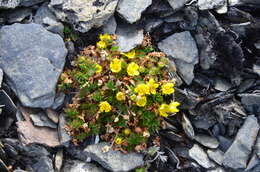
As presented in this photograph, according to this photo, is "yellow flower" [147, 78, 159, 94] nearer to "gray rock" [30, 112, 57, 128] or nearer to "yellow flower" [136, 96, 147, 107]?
"yellow flower" [136, 96, 147, 107]

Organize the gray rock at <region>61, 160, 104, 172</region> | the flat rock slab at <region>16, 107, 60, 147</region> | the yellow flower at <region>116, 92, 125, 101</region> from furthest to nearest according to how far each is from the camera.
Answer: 1. the gray rock at <region>61, 160, 104, 172</region>
2. the yellow flower at <region>116, 92, 125, 101</region>
3. the flat rock slab at <region>16, 107, 60, 147</region>

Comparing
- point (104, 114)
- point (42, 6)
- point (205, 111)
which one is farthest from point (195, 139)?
point (42, 6)

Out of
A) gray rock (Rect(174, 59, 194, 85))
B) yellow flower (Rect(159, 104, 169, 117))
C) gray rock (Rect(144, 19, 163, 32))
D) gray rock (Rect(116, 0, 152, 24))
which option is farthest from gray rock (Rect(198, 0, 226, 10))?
yellow flower (Rect(159, 104, 169, 117))

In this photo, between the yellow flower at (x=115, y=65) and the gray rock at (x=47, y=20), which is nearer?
the yellow flower at (x=115, y=65)

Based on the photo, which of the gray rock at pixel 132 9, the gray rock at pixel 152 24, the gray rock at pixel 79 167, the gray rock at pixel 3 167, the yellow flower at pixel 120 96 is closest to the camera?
the gray rock at pixel 3 167

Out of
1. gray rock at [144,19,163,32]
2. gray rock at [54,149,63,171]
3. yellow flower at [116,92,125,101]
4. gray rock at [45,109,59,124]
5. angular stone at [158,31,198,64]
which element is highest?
gray rock at [144,19,163,32]

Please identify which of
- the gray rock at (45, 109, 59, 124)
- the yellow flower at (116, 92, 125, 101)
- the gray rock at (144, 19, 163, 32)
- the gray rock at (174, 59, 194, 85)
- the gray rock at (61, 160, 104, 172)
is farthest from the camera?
the gray rock at (144, 19, 163, 32)

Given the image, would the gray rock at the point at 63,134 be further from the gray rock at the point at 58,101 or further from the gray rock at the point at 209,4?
the gray rock at the point at 209,4

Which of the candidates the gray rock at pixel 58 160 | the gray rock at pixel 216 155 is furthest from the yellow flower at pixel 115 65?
the gray rock at pixel 216 155
